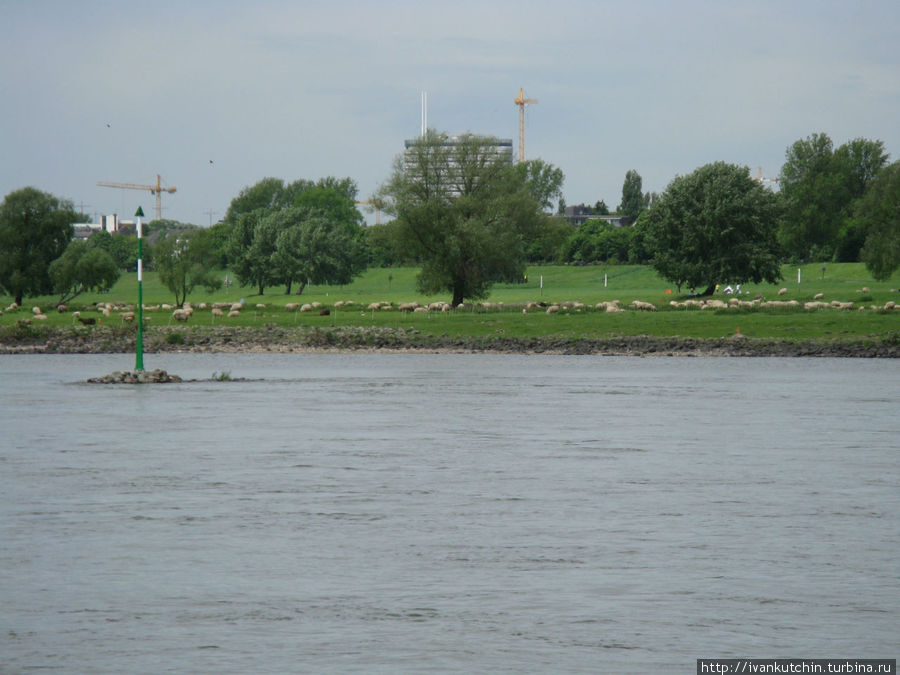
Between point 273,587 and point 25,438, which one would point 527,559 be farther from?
point 25,438

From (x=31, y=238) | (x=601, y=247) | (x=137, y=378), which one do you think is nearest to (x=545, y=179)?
(x=601, y=247)

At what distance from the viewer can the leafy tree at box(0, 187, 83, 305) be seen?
111 m

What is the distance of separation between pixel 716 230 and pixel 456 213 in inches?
772

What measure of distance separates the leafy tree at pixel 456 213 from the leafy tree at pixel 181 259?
23499 millimetres

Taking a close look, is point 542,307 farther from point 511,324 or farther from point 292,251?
point 292,251

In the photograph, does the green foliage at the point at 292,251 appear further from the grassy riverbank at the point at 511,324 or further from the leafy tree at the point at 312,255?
the grassy riverbank at the point at 511,324

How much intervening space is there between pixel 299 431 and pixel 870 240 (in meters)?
74.4

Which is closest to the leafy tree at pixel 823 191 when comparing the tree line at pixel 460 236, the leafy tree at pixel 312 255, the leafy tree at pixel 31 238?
the tree line at pixel 460 236

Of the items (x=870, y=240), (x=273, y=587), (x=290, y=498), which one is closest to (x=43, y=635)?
(x=273, y=587)

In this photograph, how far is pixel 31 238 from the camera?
11306 centimetres

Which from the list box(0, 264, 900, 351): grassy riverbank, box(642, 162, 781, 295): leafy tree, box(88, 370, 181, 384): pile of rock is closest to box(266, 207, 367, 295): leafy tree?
box(0, 264, 900, 351): grassy riverbank

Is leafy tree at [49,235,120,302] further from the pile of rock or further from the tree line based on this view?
the pile of rock

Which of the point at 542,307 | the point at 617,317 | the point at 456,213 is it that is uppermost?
the point at 456,213

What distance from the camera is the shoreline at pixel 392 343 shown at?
5906 cm
